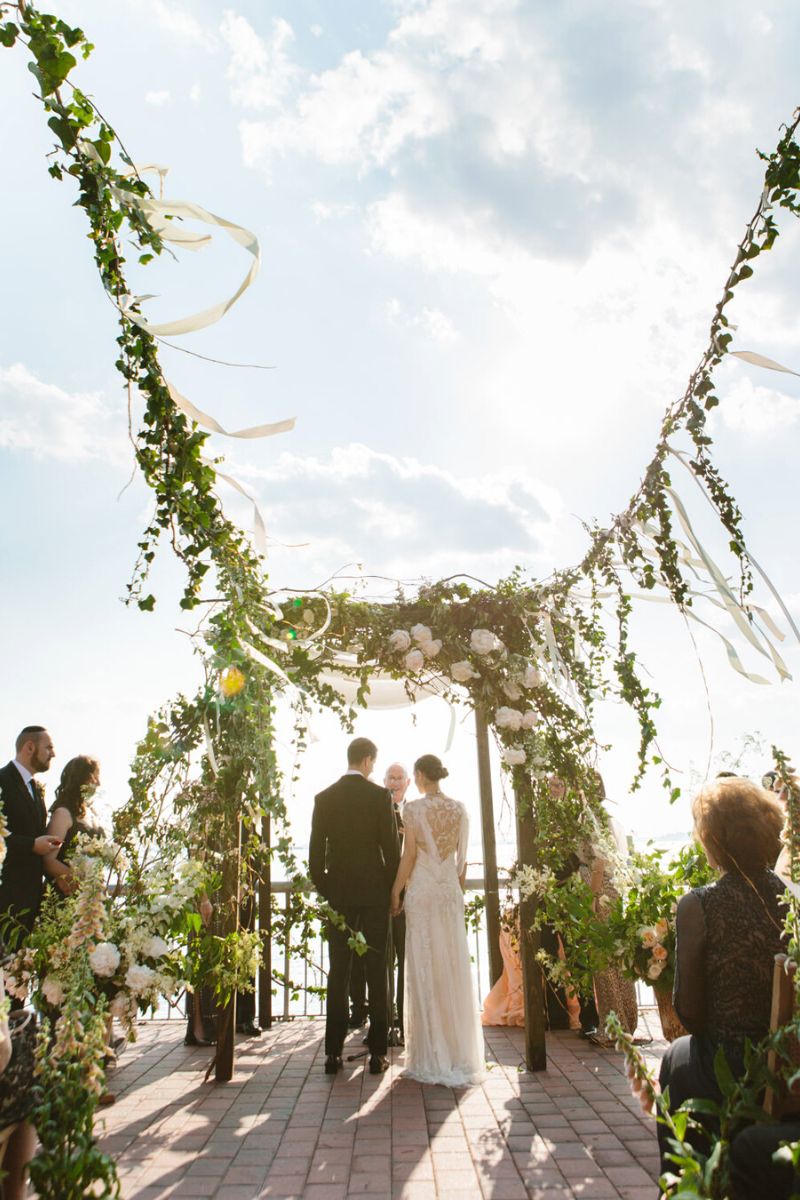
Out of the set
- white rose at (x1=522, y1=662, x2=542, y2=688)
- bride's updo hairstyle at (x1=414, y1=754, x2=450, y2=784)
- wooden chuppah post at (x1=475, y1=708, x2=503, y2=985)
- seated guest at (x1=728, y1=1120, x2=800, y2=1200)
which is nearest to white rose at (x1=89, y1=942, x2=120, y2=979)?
bride's updo hairstyle at (x1=414, y1=754, x2=450, y2=784)

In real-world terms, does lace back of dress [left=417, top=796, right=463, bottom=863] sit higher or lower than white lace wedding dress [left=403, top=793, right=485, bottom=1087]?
higher

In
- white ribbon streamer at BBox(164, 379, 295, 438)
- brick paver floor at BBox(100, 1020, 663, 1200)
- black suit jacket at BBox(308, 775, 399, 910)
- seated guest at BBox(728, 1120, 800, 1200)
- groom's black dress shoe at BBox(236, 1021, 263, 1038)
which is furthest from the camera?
groom's black dress shoe at BBox(236, 1021, 263, 1038)

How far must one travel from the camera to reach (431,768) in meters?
5.52

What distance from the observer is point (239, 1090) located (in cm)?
484

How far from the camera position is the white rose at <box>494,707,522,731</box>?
5.48m

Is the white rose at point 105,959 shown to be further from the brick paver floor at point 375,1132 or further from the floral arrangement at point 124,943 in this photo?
the brick paver floor at point 375,1132

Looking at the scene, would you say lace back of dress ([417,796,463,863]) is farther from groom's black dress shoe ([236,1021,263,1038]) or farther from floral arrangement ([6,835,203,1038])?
groom's black dress shoe ([236,1021,263,1038])

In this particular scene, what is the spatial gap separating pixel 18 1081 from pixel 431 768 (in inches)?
133

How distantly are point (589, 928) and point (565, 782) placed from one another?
1.46m

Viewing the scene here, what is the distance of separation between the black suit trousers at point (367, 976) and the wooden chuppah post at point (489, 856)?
6.43 ft

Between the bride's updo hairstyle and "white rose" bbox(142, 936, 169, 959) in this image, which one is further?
the bride's updo hairstyle

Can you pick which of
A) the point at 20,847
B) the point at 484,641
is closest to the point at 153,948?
the point at 20,847

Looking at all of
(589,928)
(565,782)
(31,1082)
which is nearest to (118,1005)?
(31,1082)

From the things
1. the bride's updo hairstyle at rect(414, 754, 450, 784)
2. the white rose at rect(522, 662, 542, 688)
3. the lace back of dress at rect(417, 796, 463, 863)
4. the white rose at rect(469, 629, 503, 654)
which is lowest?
the lace back of dress at rect(417, 796, 463, 863)
